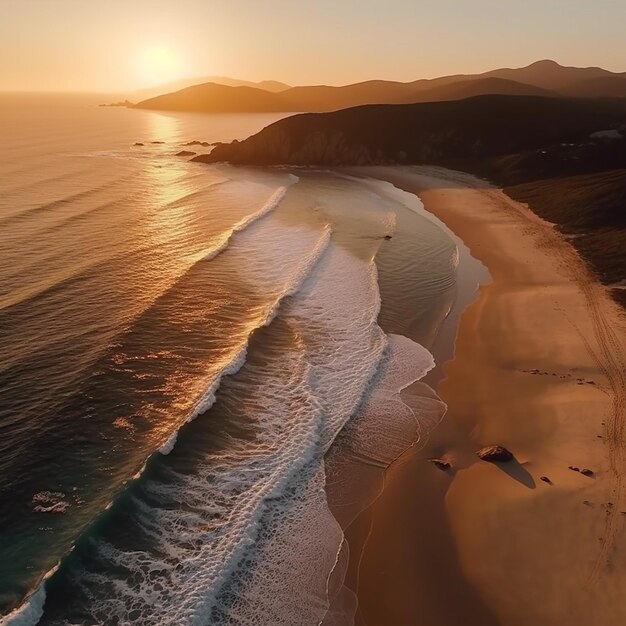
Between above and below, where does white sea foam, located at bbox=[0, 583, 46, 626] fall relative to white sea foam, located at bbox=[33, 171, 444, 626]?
above

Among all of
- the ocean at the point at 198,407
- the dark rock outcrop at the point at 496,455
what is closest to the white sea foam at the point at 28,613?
the ocean at the point at 198,407

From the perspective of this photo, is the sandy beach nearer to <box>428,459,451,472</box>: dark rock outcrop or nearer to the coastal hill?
<box>428,459,451,472</box>: dark rock outcrop

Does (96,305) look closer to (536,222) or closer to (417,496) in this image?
(417,496)

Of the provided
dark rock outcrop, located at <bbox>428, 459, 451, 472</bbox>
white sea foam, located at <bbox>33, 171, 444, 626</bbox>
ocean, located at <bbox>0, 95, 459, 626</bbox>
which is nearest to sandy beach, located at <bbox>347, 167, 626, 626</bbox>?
dark rock outcrop, located at <bbox>428, 459, 451, 472</bbox>

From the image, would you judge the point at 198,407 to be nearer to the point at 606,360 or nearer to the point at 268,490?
the point at 268,490

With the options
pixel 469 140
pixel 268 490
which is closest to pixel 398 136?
pixel 469 140

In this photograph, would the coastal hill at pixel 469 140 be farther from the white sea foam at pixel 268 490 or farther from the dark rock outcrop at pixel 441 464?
the dark rock outcrop at pixel 441 464
